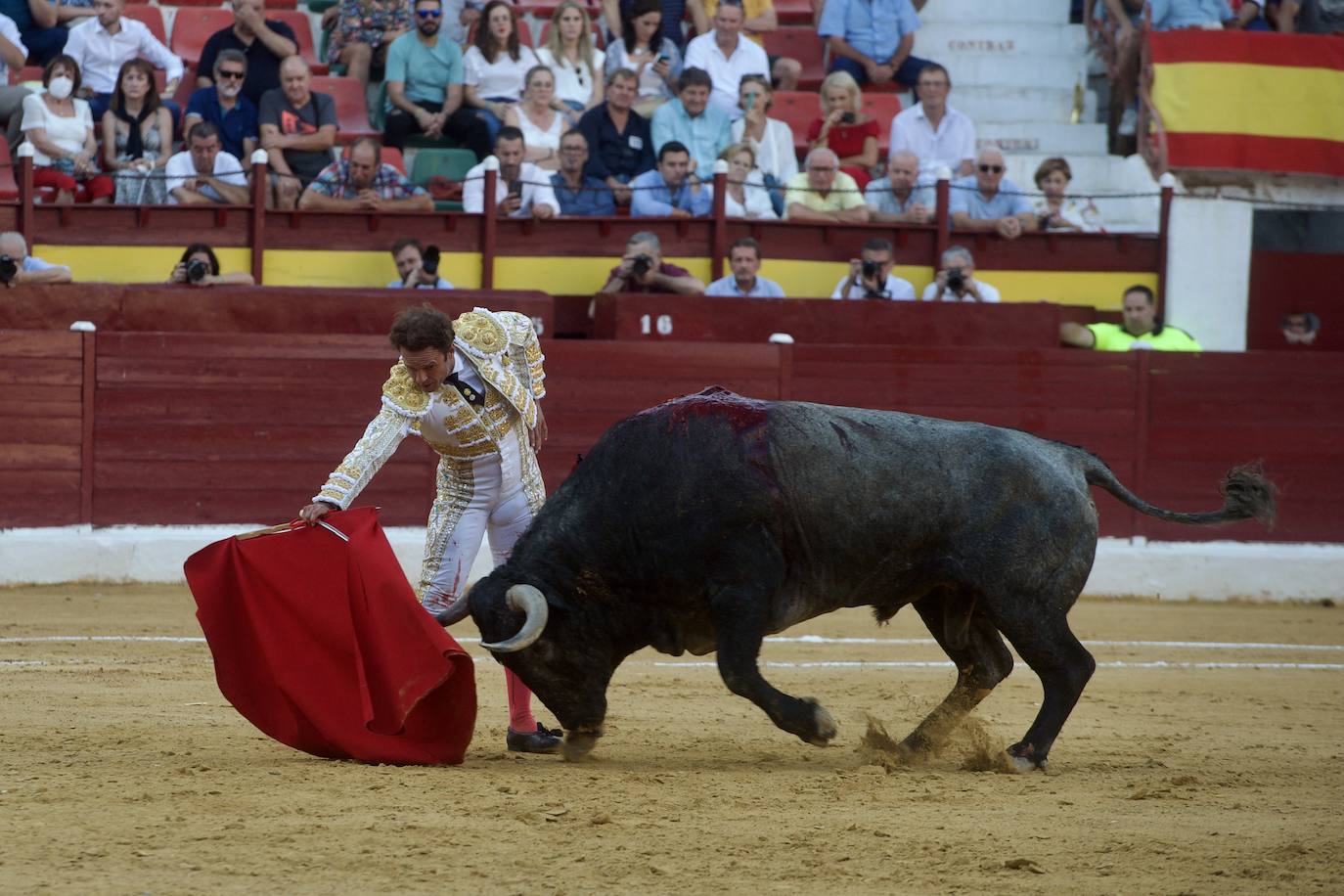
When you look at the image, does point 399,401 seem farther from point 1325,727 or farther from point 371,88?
point 371,88

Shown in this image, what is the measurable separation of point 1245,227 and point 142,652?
7008 mm

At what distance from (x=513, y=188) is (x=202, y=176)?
163cm

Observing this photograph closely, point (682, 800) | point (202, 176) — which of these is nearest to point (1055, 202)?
point (202, 176)

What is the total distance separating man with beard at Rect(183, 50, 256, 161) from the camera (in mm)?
9875

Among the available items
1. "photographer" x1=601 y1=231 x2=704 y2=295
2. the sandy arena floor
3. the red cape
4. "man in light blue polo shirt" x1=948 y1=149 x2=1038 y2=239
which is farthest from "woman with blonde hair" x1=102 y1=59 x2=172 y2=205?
the red cape

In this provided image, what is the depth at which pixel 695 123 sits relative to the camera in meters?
10.3

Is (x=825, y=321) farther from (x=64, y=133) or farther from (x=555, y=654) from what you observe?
(x=555, y=654)

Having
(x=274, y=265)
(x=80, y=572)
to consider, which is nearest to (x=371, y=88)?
(x=274, y=265)

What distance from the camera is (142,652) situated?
22.8ft

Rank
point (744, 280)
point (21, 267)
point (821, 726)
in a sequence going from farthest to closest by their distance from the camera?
point (744, 280) < point (21, 267) < point (821, 726)

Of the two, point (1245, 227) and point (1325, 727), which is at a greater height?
point (1245, 227)

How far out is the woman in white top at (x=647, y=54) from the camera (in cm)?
1099

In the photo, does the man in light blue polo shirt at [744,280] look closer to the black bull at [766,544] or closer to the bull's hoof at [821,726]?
the black bull at [766,544]

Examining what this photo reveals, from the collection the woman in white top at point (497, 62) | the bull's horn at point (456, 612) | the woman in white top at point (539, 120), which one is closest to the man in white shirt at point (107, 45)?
the woman in white top at point (497, 62)
